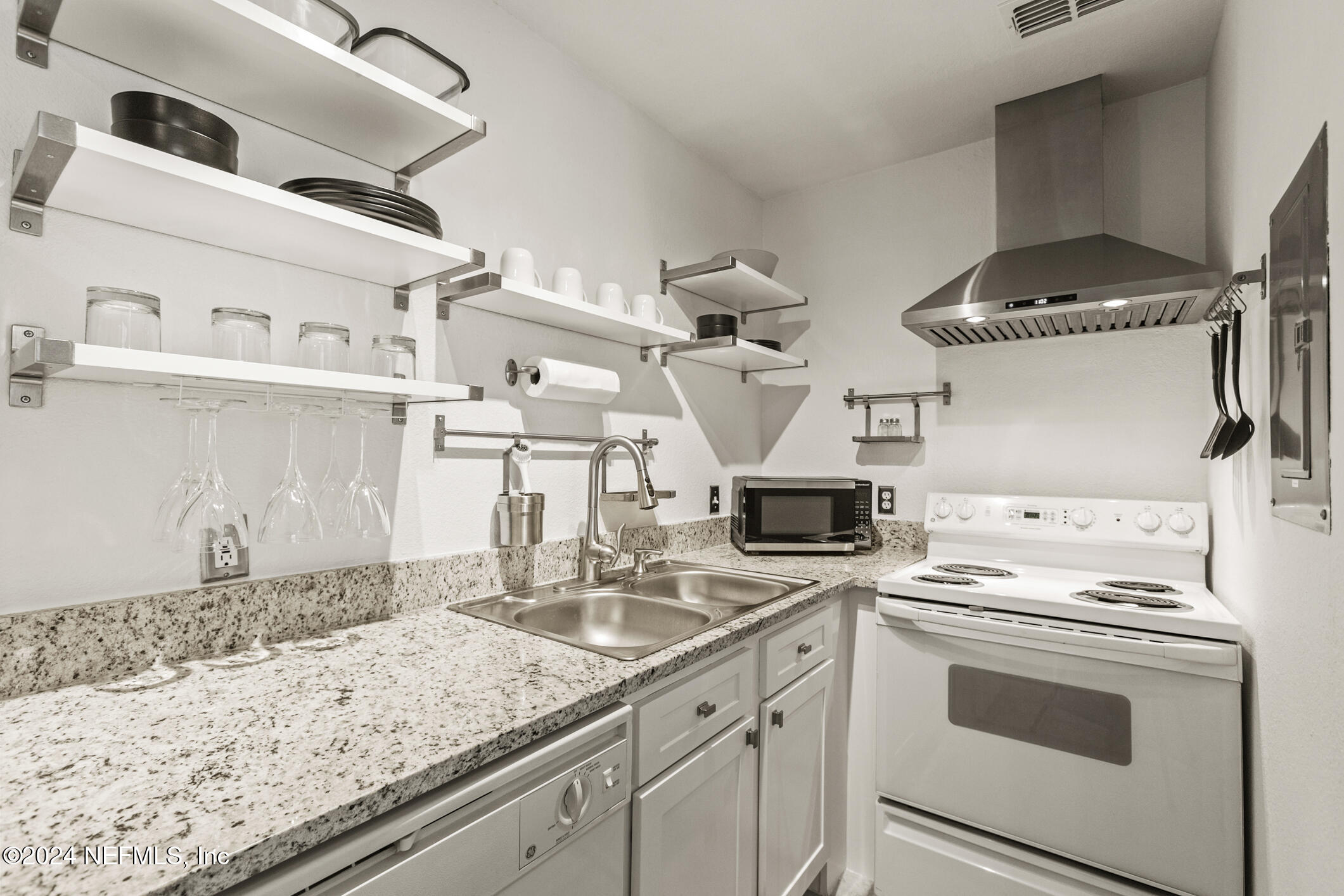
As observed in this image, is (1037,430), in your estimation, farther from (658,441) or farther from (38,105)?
(38,105)

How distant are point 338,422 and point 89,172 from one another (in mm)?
581

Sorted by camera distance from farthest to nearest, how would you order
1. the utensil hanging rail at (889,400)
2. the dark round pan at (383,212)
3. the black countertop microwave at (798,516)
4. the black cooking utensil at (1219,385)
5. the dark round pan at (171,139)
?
the utensil hanging rail at (889,400), the black countertop microwave at (798,516), the black cooking utensil at (1219,385), the dark round pan at (383,212), the dark round pan at (171,139)

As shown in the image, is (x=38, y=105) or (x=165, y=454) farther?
(x=165, y=454)

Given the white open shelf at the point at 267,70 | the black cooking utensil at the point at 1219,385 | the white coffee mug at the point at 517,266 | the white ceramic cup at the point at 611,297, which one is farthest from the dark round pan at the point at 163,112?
the black cooking utensil at the point at 1219,385

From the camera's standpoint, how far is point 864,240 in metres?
2.75

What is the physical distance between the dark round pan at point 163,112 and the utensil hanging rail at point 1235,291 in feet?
6.32

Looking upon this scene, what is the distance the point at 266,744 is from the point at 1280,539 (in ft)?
5.58

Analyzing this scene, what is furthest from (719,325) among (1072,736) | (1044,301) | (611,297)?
(1072,736)

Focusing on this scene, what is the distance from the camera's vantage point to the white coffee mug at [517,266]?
1.55m

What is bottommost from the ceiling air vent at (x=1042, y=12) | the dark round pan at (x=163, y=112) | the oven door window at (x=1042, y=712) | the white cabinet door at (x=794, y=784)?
the white cabinet door at (x=794, y=784)

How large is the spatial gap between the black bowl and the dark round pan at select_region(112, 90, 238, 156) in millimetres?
1536

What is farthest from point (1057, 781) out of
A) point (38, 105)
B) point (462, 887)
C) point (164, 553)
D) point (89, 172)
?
point (38, 105)

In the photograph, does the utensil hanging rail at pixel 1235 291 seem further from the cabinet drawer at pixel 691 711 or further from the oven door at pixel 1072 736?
the cabinet drawer at pixel 691 711

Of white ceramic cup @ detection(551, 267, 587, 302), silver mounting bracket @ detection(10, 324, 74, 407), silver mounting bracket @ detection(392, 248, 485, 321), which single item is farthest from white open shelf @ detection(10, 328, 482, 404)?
white ceramic cup @ detection(551, 267, 587, 302)
